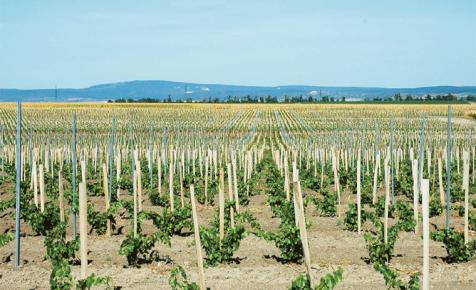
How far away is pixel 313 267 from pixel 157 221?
109 inches

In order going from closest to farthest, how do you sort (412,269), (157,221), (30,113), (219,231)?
(412,269)
(219,231)
(157,221)
(30,113)

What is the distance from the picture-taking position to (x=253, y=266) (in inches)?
328

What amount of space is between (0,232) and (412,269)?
7119mm

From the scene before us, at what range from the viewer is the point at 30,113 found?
186 feet

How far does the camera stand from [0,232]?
11.0m

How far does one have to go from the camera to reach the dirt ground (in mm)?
7586

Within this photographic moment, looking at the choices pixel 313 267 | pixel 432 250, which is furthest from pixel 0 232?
pixel 432 250

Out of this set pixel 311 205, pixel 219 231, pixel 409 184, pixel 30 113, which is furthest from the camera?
pixel 30 113

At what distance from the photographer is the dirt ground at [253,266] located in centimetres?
759

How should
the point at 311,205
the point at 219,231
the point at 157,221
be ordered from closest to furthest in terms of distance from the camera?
the point at 219,231, the point at 157,221, the point at 311,205

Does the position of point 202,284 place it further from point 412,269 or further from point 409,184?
point 409,184

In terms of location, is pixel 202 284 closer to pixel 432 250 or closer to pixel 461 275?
pixel 461 275

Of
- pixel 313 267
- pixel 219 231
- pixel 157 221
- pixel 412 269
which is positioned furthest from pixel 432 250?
pixel 157 221

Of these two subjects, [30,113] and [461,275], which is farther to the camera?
[30,113]
